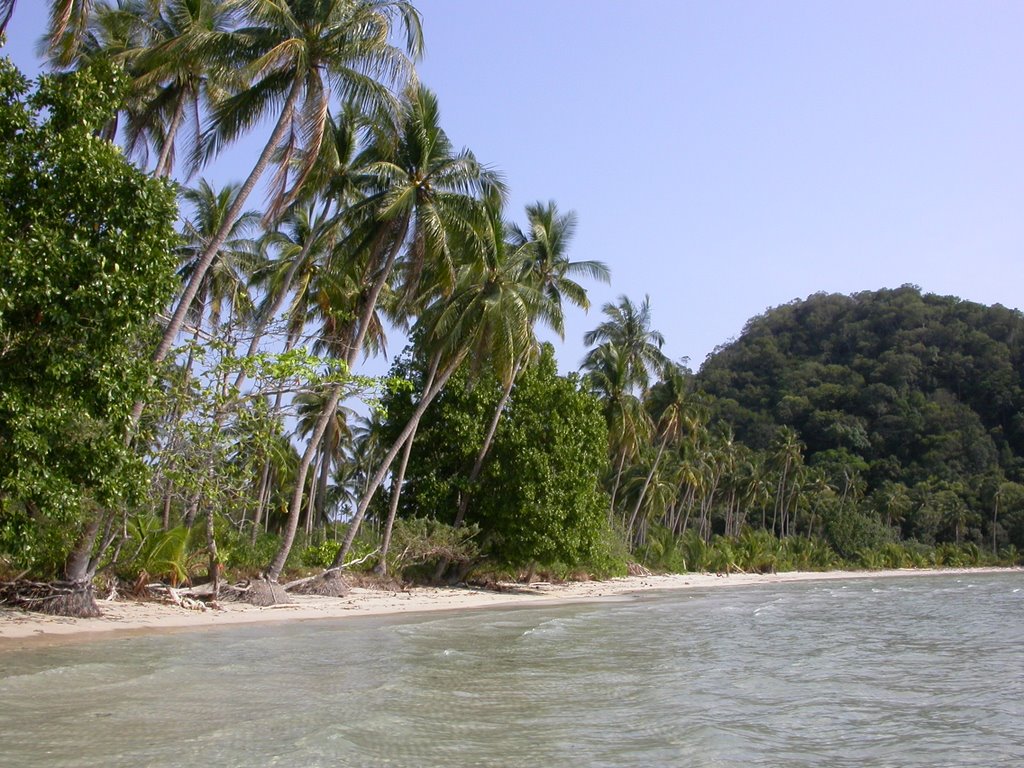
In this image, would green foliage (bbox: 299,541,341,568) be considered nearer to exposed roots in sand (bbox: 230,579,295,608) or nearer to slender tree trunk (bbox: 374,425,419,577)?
slender tree trunk (bbox: 374,425,419,577)

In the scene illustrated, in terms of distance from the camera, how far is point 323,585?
68.2 feet

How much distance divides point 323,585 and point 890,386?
89084 mm

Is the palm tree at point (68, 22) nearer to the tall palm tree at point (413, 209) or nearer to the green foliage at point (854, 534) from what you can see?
the tall palm tree at point (413, 209)

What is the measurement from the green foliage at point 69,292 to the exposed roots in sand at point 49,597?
343cm

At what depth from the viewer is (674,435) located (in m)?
46.6

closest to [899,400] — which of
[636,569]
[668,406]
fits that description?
[668,406]

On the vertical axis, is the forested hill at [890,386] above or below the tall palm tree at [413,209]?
above

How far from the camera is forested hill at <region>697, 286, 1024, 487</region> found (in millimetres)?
89375

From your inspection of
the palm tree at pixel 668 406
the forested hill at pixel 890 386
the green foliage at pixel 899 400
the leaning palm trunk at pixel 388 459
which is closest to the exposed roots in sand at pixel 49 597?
the leaning palm trunk at pixel 388 459

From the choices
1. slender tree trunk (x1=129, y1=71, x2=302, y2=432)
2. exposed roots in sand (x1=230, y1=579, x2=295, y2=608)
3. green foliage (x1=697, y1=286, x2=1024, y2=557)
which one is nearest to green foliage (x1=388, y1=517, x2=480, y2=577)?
exposed roots in sand (x1=230, y1=579, x2=295, y2=608)

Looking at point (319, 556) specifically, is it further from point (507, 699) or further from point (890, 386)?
point (890, 386)

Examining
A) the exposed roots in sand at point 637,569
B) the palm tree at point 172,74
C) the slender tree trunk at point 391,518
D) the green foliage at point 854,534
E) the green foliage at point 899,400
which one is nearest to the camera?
the palm tree at point 172,74

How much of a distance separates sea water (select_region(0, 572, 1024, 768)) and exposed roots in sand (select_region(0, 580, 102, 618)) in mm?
1498

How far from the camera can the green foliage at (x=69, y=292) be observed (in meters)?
8.93
